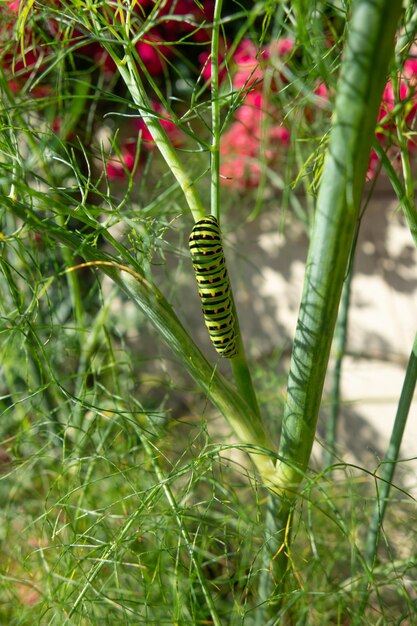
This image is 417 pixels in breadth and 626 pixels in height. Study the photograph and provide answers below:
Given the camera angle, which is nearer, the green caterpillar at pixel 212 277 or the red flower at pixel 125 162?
the green caterpillar at pixel 212 277

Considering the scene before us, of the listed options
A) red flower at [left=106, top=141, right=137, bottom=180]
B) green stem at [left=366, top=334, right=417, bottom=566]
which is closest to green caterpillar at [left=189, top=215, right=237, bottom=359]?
green stem at [left=366, top=334, right=417, bottom=566]

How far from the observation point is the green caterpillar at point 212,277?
40 cm

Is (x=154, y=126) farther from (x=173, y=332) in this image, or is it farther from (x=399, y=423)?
(x=399, y=423)

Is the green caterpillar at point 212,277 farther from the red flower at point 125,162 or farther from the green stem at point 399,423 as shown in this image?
the red flower at point 125,162

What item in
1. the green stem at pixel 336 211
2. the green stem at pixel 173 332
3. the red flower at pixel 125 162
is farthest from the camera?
the red flower at pixel 125 162

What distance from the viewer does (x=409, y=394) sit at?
17.1 inches

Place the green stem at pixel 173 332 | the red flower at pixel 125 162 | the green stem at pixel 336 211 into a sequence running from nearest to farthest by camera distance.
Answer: the green stem at pixel 336 211
the green stem at pixel 173 332
the red flower at pixel 125 162

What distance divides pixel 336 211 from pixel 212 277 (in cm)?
12

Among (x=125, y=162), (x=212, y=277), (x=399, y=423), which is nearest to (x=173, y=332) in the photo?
(x=212, y=277)

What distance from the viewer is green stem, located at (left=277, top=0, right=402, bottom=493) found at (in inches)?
10.0

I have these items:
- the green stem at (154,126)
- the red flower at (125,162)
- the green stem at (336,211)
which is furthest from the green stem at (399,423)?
the red flower at (125,162)

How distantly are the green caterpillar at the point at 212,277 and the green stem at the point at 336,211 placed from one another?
6 cm

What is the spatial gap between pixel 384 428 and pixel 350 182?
107 cm

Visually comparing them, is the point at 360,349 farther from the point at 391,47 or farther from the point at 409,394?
the point at 391,47
